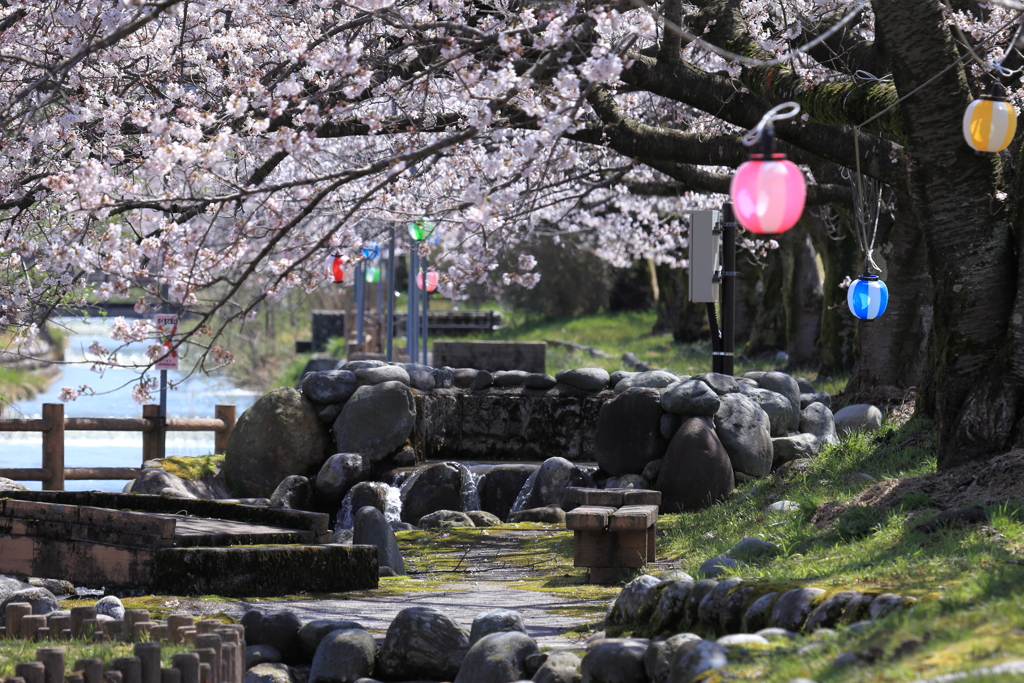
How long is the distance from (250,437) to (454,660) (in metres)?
7.55

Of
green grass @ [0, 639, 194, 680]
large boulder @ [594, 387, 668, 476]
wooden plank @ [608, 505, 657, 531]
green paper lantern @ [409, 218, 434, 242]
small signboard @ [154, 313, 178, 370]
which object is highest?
green paper lantern @ [409, 218, 434, 242]

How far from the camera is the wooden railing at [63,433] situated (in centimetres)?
1242

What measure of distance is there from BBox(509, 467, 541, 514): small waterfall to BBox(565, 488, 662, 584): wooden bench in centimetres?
356

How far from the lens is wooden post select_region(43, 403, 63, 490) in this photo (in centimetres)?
1258

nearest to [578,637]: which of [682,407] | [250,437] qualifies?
[682,407]

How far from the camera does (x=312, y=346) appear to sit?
3791 centimetres

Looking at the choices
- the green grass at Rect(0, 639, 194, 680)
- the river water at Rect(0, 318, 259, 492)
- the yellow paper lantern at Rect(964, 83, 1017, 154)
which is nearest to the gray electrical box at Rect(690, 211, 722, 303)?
the yellow paper lantern at Rect(964, 83, 1017, 154)

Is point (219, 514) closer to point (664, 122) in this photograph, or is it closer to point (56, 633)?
point (56, 633)

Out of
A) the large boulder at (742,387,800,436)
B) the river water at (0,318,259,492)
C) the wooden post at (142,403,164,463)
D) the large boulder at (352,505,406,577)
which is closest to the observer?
the large boulder at (352,505,406,577)

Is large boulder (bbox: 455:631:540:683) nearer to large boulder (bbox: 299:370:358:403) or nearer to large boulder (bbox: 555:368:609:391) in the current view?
large boulder (bbox: 299:370:358:403)

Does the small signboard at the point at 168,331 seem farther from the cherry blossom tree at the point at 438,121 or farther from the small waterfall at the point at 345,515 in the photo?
the small waterfall at the point at 345,515

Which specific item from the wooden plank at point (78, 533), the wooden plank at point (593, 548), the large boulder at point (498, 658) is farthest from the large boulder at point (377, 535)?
the large boulder at point (498, 658)

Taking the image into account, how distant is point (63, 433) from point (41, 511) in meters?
4.86

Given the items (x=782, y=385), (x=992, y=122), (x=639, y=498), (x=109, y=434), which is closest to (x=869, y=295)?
(x=782, y=385)
